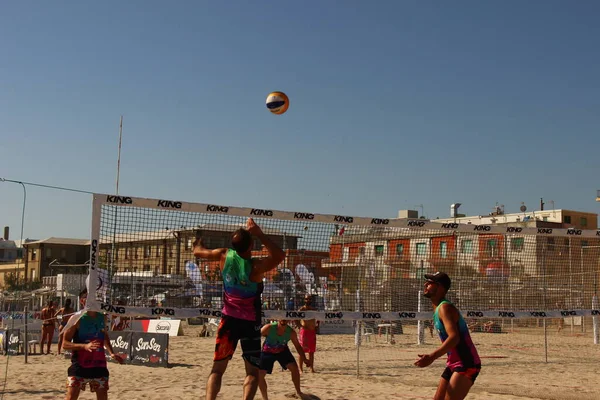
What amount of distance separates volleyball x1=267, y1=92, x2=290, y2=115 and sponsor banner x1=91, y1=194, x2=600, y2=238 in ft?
7.81

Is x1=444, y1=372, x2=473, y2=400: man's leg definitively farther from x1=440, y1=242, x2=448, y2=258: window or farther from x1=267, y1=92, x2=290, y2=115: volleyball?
x1=440, y1=242, x2=448, y2=258: window

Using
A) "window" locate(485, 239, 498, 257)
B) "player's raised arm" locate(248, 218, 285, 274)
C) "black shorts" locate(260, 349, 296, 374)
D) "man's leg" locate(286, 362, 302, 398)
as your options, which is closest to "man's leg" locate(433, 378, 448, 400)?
"player's raised arm" locate(248, 218, 285, 274)

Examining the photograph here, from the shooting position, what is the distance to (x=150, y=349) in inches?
652

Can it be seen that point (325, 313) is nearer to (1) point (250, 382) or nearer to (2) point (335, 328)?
(1) point (250, 382)

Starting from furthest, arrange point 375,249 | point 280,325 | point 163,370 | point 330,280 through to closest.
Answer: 1. point 163,370
2. point 375,249
3. point 330,280
4. point 280,325

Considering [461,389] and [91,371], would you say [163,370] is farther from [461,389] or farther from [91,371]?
[461,389]

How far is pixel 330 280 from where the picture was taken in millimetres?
13086

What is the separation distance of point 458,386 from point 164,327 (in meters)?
19.7

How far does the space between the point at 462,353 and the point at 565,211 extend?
2670 inches

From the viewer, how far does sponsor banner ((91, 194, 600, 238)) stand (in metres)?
9.93

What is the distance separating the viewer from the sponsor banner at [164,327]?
79.2ft

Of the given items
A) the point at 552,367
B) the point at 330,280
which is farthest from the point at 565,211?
the point at 330,280

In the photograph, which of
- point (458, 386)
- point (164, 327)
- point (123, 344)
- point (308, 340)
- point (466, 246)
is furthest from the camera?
point (164, 327)

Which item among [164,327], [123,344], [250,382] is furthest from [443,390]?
[164,327]
